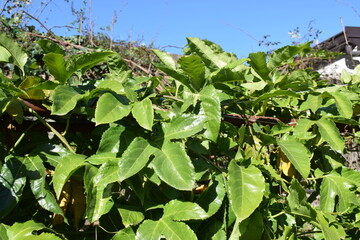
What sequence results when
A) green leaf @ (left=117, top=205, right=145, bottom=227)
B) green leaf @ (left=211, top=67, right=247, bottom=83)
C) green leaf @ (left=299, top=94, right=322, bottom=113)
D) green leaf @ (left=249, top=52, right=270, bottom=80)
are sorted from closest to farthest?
green leaf @ (left=117, top=205, right=145, bottom=227) < green leaf @ (left=211, top=67, right=247, bottom=83) < green leaf @ (left=249, top=52, right=270, bottom=80) < green leaf @ (left=299, top=94, right=322, bottom=113)

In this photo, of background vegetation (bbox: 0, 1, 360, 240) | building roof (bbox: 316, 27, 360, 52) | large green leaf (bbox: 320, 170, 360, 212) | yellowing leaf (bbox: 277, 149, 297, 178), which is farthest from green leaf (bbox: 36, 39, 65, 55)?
building roof (bbox: 316, 27, 360, 52)

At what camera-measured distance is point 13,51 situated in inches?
41.6

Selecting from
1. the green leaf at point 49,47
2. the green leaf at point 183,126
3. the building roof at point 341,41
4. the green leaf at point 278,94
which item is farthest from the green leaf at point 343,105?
the building roof at point 341,41

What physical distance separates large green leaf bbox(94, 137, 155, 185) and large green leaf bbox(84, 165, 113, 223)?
1.6 inches

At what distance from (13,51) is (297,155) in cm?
87

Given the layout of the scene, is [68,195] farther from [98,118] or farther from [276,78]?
[276,78]

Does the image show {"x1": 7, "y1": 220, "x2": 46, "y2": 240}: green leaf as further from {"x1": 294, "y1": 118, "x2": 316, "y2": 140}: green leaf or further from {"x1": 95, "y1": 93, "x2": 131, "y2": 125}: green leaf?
{"x1": 294, "y1": 118, "x2": 316, "y2": 140}: green leaf

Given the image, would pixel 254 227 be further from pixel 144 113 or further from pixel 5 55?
pixel 5 55

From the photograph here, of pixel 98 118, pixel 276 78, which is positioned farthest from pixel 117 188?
pixel 276 78

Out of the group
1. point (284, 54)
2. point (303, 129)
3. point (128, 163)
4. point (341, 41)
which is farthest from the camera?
point (341, 41)

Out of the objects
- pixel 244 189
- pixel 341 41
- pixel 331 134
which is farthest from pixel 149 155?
pixel 341 41

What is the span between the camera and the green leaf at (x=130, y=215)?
0.95 metres

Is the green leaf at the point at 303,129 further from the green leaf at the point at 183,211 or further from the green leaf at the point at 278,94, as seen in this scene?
the green leaf at the point at 183,211

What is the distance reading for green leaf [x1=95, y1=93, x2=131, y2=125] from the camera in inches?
34.6
